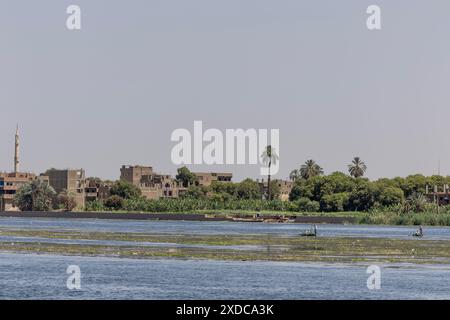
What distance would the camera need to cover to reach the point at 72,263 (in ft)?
273

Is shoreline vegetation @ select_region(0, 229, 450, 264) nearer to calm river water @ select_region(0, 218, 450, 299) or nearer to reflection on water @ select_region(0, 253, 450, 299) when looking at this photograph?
calm river water @ select_region(0, 218, 450, 299)

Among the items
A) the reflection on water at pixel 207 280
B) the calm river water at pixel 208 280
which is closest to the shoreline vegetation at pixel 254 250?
the calm river water at pixel 208 280

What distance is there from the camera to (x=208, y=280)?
71.4 metres

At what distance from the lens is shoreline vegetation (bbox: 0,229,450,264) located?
300ft

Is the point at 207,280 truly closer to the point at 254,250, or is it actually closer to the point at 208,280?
the point at 208,280

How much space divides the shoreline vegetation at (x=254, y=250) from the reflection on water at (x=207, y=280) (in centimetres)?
568

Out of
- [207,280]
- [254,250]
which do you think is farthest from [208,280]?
[254,250]

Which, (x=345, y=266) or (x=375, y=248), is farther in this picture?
(x=375, y=248)

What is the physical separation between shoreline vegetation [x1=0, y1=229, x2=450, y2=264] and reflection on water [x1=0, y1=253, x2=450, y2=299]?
5.68m

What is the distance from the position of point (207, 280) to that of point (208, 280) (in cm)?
9

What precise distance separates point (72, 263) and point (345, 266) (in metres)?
18.6
